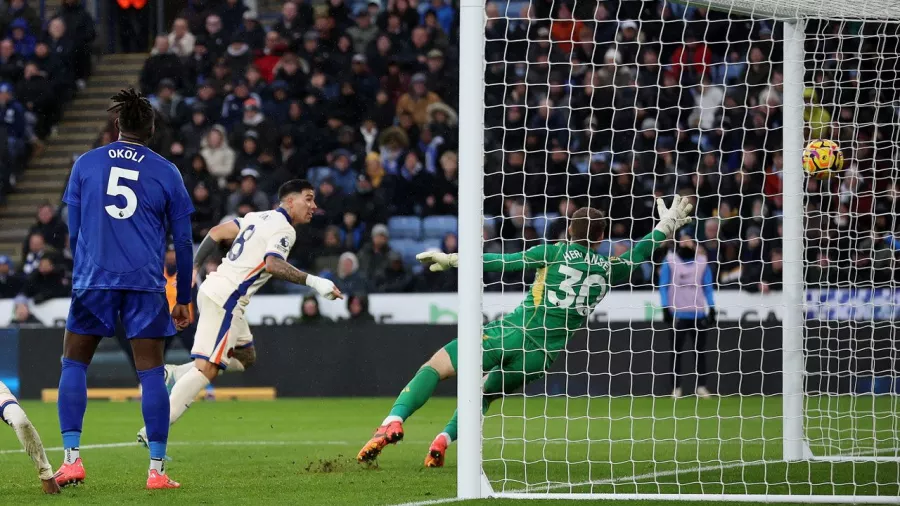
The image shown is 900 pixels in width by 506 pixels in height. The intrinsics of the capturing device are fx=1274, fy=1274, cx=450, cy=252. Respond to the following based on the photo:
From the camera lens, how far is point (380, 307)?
15.2m

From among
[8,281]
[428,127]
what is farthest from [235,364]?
[8,281]

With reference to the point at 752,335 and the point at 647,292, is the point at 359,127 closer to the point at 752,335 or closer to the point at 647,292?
the point at 647,292

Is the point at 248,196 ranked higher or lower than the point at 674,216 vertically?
lower

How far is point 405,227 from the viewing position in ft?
53.3

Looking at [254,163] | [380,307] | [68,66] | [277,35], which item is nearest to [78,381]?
[380,307]

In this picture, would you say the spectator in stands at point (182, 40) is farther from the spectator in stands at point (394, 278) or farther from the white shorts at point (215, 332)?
the white shorts at point (215, 332)

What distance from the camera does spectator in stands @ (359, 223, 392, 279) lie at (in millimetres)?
15602

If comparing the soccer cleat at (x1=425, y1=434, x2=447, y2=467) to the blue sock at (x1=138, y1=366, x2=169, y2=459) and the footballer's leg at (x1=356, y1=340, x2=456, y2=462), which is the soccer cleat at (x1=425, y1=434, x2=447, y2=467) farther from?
the blue sock at (x1=138, y1=366, x2=169, y2=459)

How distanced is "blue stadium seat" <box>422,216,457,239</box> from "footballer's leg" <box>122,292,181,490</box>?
9720mm

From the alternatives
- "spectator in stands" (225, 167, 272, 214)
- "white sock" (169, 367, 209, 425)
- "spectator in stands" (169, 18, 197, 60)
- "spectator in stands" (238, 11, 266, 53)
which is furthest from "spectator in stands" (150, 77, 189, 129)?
"white sock" (169, 367, 209, 425)

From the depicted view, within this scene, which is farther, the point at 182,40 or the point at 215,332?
the point at 182,40

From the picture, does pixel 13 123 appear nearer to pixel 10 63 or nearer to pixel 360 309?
pixel 10 63

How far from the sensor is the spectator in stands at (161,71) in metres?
18.9

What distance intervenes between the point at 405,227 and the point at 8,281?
17.1 ft
